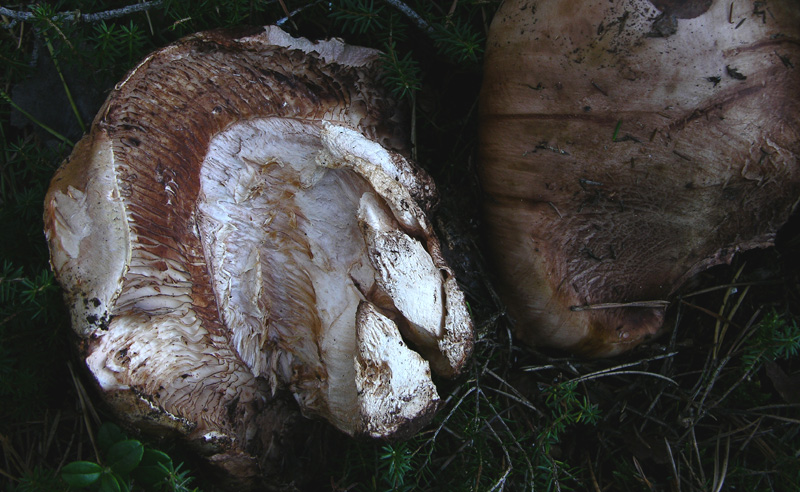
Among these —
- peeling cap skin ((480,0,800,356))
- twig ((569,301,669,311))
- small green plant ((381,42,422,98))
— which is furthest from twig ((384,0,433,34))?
twig ((569,301,669,311))

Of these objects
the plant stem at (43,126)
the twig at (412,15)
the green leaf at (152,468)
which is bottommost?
the green leaf at (152,468)

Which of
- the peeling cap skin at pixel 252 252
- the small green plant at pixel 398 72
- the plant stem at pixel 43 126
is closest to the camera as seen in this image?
the peeling cap skin at pixel 252 252

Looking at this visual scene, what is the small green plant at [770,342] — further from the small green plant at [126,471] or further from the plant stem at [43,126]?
the plant stem at [43,126]

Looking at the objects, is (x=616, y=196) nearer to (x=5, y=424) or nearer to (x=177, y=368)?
(x=177, y=368)

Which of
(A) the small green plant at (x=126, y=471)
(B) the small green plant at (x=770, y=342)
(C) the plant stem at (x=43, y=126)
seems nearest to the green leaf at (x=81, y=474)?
(A) the small green plant at (x=126, y=471)

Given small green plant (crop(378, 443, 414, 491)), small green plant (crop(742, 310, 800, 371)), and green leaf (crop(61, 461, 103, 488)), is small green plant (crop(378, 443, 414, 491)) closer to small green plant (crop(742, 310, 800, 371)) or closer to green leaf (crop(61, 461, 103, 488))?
green leaf (crop(61, 461, 103, 488))

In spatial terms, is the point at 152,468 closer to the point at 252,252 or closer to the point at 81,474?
the point at 81,474

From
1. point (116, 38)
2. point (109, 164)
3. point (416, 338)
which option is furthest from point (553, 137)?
point (116, 38)
